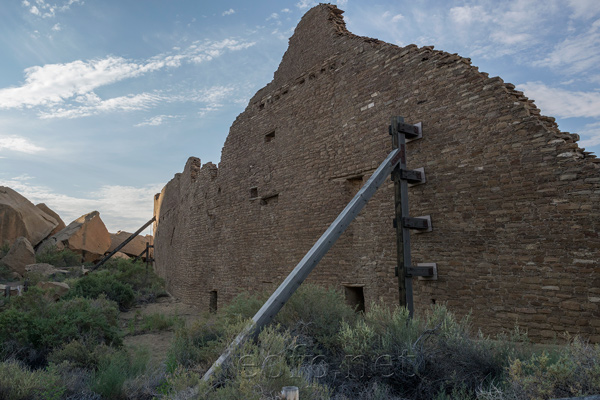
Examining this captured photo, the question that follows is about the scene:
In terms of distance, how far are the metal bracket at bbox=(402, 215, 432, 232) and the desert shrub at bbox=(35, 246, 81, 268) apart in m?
20.0

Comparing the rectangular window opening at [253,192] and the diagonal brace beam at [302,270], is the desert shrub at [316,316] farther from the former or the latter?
the rectangular window opening at [253,192]

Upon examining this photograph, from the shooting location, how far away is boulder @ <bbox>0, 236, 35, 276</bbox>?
17.6m

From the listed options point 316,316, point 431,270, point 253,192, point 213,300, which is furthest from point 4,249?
point 431,270

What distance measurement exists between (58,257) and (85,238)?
12.7 ft

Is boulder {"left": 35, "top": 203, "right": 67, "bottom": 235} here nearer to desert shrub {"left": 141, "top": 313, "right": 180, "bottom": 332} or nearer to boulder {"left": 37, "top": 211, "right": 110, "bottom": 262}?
boulder {"left": 37, "top": 211, "right": 110, "bottom": 262}

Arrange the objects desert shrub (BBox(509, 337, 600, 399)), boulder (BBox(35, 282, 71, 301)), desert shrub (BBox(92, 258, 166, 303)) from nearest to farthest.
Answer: desert shrub (BBox(509, 337, 600, 399))
boulder (BBox(35, 282, 71, 301))
desert shrub (BBox(92, 258, 166, 303))

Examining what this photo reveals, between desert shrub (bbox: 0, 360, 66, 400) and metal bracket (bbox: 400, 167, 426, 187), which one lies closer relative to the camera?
desert shrub (bbox: 0, 360, 66, 400)

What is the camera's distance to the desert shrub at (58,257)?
67.7 feet

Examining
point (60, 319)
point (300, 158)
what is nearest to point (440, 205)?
point (300, 158)

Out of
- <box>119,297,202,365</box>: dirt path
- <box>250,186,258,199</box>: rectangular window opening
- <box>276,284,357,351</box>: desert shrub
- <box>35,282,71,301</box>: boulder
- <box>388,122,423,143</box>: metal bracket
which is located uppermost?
<box>388,122,423,143</box>: metal bracket

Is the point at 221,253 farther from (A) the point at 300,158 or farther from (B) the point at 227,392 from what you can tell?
(B) the point at 227,392

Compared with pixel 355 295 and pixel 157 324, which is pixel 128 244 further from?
pixel 355 295

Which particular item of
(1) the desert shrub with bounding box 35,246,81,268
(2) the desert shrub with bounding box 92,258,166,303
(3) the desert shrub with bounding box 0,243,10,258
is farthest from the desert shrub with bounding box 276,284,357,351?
(3) the desert shrub with bounding box 0,243,10,258

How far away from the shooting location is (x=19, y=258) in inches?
707
